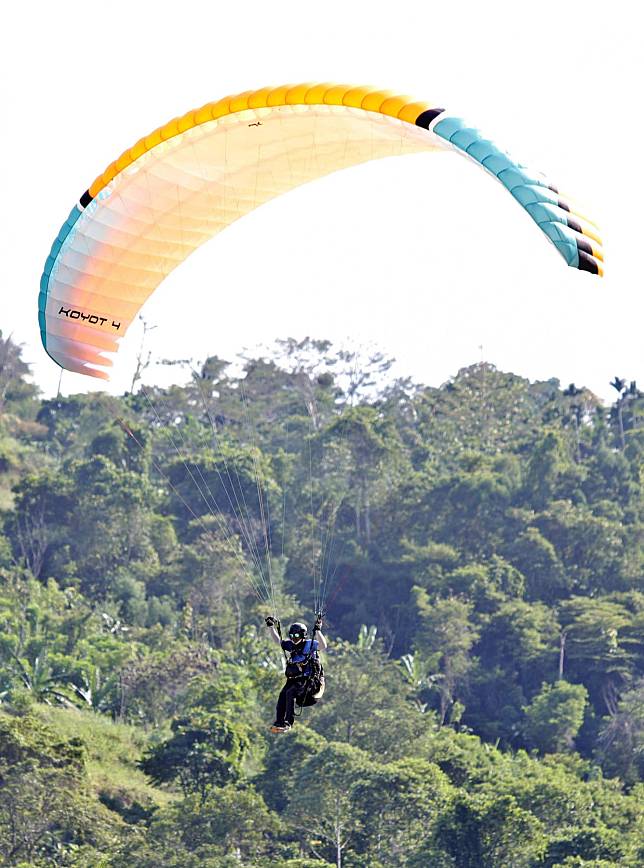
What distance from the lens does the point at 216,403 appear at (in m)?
70.4

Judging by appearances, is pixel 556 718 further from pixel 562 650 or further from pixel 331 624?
pixel 331 624

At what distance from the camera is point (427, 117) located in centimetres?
1747

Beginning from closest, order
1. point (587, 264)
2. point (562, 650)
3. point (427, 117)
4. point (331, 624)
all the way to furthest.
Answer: point (587, 264)
point (427, 117)
point (562, 650)
point (331, 624)

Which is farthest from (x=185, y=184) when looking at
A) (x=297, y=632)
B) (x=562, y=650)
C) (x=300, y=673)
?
(x=562, y=650)

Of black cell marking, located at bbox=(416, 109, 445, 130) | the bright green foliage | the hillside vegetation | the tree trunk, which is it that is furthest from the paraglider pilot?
the tree trunk

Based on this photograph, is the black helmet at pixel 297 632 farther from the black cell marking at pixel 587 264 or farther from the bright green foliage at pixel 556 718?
the bright green foliage at pixel 556 718

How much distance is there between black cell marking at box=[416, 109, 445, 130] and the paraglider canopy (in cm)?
9

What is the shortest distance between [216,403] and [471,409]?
33.1 ft

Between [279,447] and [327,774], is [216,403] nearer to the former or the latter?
[279,447]

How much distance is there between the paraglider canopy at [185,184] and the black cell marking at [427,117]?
0.09 m

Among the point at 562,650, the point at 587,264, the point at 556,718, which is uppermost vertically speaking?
the point at 587,264

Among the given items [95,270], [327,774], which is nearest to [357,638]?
[327,774]

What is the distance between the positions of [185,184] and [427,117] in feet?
12.3

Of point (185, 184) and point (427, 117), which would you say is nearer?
point (427, 117)
